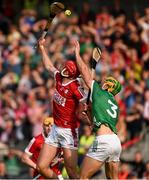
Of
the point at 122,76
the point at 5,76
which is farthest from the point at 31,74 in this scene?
the point at 122,76

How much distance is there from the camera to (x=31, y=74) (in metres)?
21.3

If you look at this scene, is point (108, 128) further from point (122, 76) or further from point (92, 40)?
point (92, 40)

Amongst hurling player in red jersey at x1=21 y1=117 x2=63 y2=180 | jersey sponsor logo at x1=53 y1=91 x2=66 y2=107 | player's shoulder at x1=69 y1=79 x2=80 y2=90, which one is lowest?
hurling player in red jersey at x1=21 y1=117 x2=63 y2=180

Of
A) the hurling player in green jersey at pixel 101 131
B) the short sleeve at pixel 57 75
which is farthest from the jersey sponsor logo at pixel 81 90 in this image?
the hurling player in green jersey at pixel 101 131

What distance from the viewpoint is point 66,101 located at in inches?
542

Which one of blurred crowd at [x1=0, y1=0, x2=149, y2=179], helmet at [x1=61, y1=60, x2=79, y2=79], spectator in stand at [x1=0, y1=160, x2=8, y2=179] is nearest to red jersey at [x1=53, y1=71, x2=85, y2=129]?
helmet at [x1=61, y1=60, x2=79, y2=79]

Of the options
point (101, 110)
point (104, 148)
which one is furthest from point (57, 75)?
point (104, 148)

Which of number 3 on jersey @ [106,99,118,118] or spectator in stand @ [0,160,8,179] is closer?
number 3 on jersey @ [106,99,118,118]

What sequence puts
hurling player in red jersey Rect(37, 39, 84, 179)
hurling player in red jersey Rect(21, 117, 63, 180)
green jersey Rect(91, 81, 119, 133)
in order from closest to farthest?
green jersey Rect(91, 81, 119, 133) < hurling player in red jersey Rect(37, 39, 84, 179) < hurling player in red jersey Rect(21, 117, 63, 180)

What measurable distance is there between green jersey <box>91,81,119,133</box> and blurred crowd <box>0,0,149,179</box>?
5.18 meters

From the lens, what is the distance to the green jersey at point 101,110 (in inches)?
511

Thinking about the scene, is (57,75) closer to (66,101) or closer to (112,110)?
(66,101)

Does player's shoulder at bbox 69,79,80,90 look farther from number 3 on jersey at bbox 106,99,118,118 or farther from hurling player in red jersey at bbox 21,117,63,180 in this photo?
hurling player in red jersey at bbox 21,117,63,180

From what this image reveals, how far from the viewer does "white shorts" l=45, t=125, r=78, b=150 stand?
1381cm
